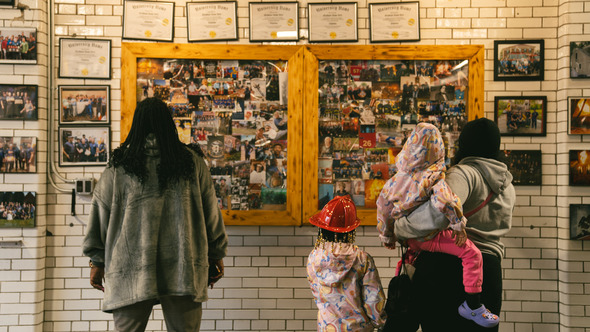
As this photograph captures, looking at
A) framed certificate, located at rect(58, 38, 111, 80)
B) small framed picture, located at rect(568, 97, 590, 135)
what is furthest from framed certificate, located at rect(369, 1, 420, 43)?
framed certificate, located at rect(58, 38, 111, 80)

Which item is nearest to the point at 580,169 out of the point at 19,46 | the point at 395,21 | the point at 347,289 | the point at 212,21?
the point at 395,21

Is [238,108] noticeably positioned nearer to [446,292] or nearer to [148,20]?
[148,20]

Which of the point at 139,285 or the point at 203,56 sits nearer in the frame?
the point at 139,285

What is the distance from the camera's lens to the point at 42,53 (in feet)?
12.7

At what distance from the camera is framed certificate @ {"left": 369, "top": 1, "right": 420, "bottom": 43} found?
3982 mm

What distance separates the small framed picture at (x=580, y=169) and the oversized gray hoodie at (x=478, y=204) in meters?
1.63

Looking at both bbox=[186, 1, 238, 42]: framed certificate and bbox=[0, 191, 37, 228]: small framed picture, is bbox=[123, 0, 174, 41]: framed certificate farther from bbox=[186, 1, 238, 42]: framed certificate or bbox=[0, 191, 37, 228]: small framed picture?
bbox=[0, 191, 37, 228]: small framed picture

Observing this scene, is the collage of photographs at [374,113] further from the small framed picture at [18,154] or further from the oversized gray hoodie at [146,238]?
the small framed picture at [18,154]

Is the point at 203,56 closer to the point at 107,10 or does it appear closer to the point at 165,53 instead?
the point at 165,53

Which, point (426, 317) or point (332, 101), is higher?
point (332, 101)

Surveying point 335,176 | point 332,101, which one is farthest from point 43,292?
point 332,101

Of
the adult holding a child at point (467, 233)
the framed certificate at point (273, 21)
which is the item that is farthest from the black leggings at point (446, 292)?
the framed certificate at point (273, 21)

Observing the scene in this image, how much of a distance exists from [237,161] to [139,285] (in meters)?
1.68

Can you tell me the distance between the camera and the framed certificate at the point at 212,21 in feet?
13.1
